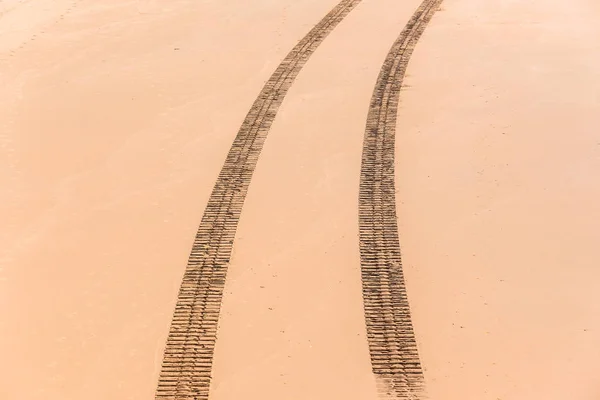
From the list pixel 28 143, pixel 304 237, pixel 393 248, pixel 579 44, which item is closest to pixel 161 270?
pixel 304 237

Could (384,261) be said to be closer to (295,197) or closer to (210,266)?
(295,197)

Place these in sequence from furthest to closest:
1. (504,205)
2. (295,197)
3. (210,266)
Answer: (295,197)
(504,205)
(210,266)

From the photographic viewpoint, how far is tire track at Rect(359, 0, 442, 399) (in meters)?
5.61

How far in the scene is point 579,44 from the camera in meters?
10.5

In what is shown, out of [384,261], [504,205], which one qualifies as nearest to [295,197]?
[384,261]

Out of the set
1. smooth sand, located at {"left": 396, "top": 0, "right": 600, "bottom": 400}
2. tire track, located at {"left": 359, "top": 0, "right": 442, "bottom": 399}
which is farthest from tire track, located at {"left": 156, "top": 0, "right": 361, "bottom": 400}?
smooth sand, located at {"left": 396, "top": 0, "right": 600, "bottom": 400}

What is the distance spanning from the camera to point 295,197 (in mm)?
7461

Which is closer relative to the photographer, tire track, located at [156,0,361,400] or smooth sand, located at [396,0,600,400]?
tire track, located at [156,0,361,400]

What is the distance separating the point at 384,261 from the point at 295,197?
1.40m

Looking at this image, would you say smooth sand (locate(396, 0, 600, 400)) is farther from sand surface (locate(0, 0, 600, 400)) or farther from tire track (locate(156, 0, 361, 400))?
tire track (locate(156, 0, 361, 400))

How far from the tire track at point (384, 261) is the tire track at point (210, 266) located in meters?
1.39

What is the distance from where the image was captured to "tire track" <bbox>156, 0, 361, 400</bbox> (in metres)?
5.57

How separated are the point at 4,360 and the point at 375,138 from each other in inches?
199

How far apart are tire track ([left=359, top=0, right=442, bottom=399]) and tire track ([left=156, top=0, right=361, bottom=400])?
139 centimetres
